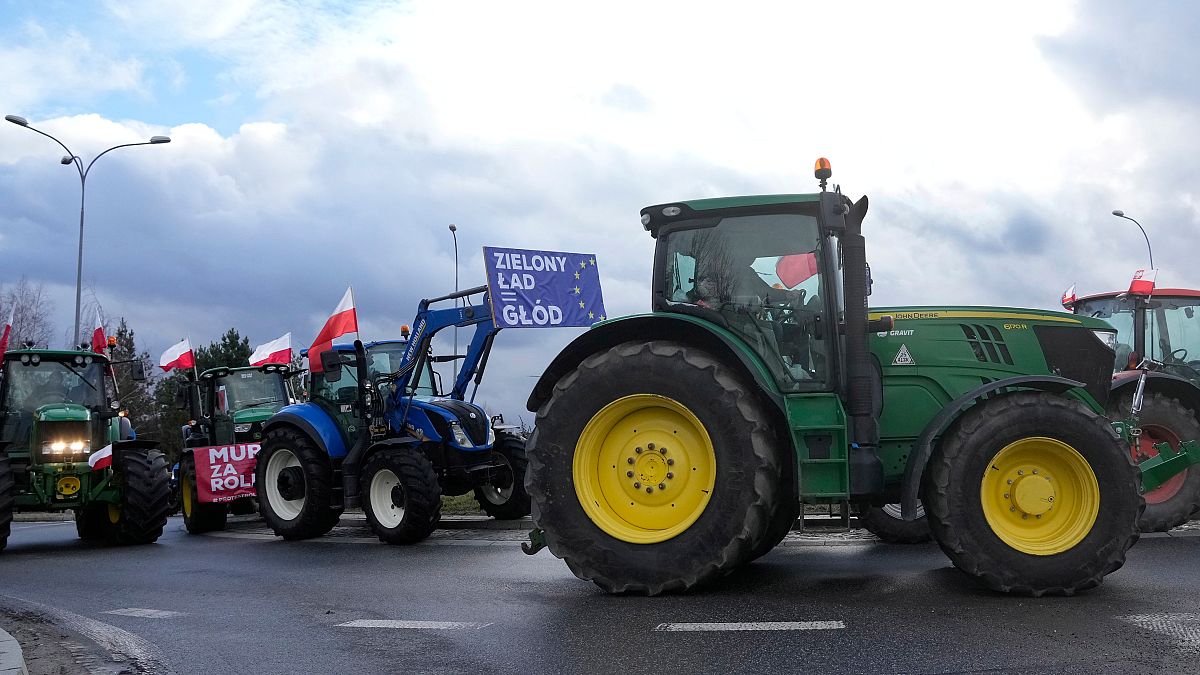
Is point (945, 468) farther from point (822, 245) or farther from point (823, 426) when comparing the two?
point (822, 245)

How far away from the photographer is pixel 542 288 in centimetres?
1360

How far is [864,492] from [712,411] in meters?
1.03

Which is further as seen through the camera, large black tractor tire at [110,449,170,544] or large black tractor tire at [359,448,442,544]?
large black tractor tire at [110,449,170,544]

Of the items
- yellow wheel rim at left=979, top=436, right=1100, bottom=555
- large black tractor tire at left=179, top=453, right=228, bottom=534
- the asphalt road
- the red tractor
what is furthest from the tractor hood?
the red tractor

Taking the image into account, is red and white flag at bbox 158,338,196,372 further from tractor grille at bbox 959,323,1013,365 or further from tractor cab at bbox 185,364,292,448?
tractor grille at bbox 959,323,1013,365

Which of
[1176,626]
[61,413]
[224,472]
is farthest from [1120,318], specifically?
[61,413]

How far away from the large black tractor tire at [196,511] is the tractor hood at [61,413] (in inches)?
75.4

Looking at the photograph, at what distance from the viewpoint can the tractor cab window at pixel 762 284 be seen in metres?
7.08

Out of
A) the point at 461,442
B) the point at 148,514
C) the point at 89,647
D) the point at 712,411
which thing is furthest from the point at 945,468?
the point at 148,514

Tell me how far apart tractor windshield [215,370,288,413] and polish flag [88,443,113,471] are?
4.77 metres

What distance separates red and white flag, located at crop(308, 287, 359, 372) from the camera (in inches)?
562

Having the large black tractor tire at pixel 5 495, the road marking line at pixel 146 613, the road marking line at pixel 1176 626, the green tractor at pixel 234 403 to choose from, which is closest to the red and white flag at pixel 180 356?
the green tractor at pixel 234 403

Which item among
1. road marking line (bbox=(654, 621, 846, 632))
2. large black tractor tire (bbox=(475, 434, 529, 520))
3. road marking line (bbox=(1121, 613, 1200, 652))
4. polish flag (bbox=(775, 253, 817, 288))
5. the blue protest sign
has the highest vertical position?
the blue protest sign

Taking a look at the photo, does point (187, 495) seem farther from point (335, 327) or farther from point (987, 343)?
point (987, 343)
